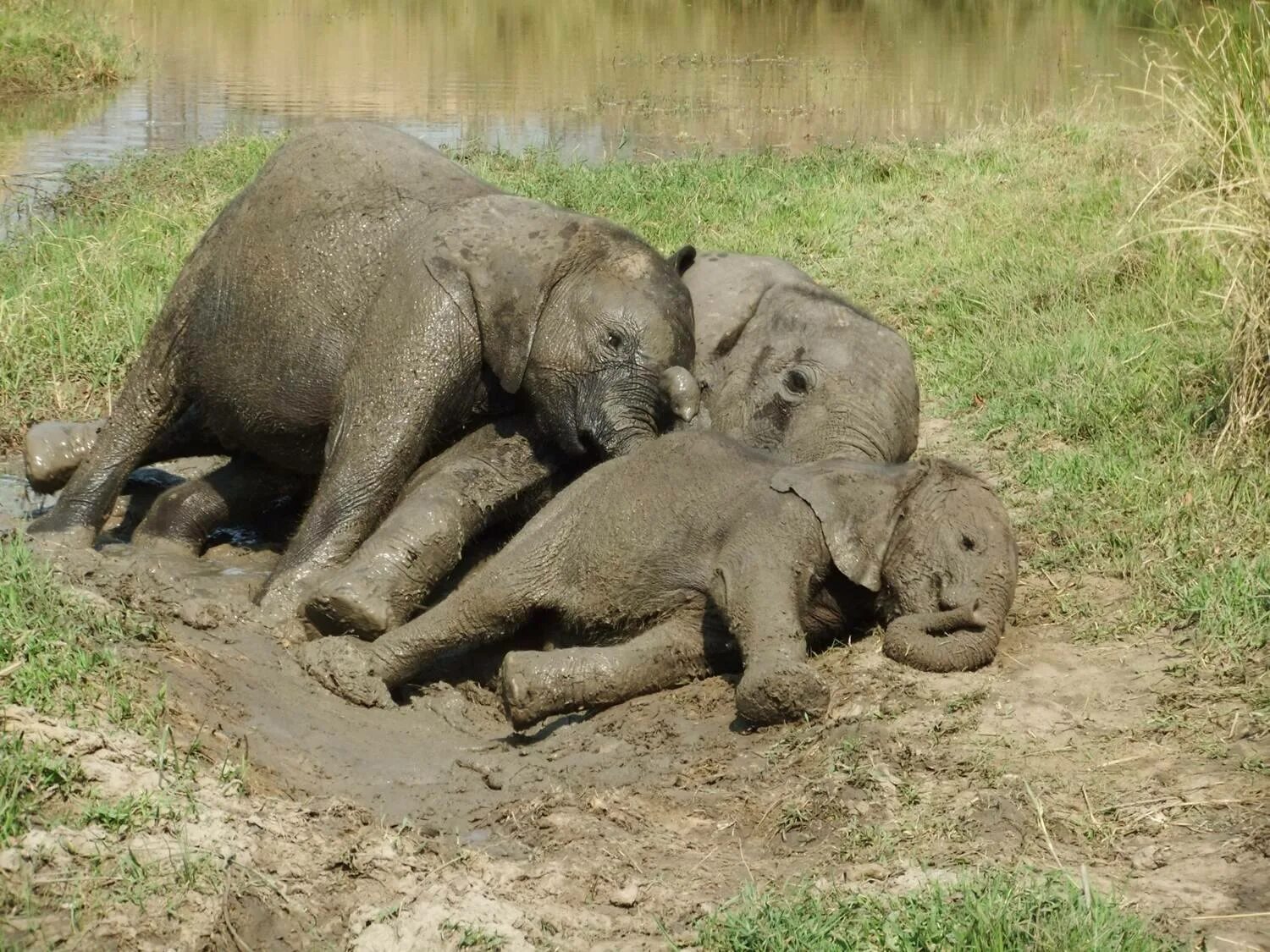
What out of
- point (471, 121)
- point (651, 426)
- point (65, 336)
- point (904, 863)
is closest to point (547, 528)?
point (651, 426)

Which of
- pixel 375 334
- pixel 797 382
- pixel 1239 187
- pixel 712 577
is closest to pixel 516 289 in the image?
pixel 375 334

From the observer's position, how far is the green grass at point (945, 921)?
400 centimetres

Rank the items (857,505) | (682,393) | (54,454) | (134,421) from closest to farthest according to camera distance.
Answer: (857,505) < (682,393) < (134,421) < (54,454)

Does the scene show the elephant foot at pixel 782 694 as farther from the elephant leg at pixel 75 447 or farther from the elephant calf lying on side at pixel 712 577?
the elephant leg at pixel 75 447

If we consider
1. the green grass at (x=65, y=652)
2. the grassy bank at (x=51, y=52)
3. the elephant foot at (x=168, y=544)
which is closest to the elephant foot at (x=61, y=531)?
the elephant foot at (x=168, y=544)

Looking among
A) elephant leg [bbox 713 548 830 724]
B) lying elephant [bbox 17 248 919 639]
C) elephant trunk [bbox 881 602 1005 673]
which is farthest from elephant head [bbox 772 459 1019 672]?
lying elephant [bbox 17 248 919 639]

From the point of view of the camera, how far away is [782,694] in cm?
550

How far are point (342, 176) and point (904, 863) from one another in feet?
15.0

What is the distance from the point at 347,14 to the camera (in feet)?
96.8

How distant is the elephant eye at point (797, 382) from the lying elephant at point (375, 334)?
0.57 meters

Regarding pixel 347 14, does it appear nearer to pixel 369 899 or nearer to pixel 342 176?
pixel 342 176

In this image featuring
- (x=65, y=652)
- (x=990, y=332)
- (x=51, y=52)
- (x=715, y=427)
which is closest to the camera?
(x=65, y=652)

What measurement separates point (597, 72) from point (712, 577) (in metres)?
19.2

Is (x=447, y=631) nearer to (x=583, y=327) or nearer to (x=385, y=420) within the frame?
(x=385, y=420)
